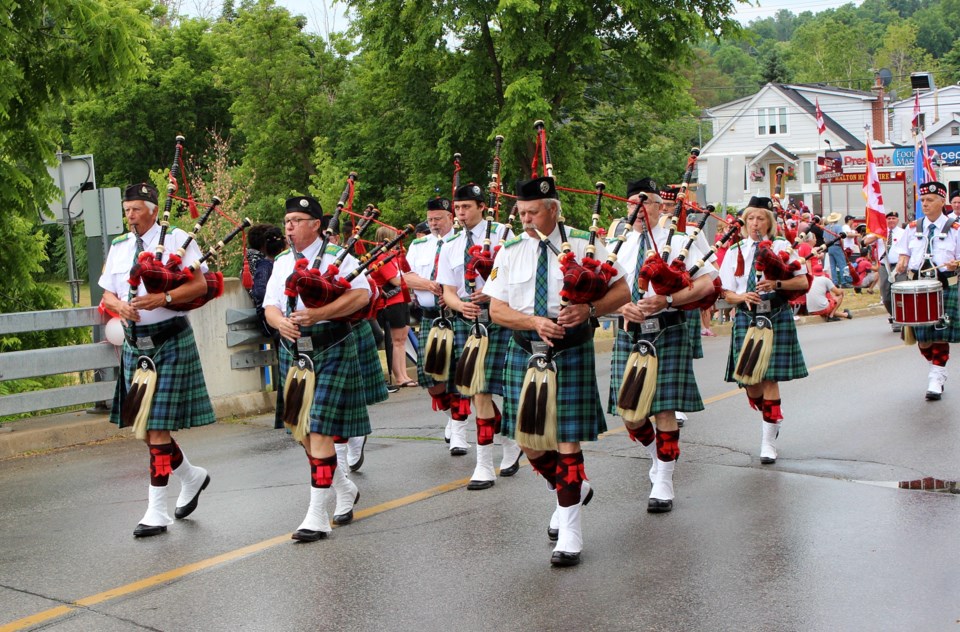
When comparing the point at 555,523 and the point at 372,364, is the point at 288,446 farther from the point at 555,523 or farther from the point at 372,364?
the point at 555,523

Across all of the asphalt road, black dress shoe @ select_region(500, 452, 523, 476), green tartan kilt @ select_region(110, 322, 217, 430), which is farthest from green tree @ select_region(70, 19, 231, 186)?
green tartan kilt @ select_region(110, 322, 217, 430)

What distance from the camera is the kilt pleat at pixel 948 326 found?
10469 mm

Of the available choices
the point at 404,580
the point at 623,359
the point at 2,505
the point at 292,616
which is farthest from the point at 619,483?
the point at 2,505

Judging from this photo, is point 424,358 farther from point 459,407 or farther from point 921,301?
point 921,301

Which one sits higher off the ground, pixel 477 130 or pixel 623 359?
pixel 477 130

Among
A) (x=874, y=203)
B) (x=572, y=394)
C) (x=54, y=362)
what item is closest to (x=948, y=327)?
(x=572, y=394)

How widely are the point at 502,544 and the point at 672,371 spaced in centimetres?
158

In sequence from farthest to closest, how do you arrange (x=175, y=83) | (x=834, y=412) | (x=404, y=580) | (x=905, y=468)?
(x=175, y=83)
(x=834, y=412)
(x=905, y=468)
(x=404, y=580)

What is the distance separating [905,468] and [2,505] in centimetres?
604

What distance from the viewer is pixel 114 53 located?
10711mm

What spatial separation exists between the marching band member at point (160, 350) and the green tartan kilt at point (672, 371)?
2.63m

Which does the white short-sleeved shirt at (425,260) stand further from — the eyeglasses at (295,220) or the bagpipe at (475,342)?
the eyeglasses at (295,220)

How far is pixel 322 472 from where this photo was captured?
6.25 meters

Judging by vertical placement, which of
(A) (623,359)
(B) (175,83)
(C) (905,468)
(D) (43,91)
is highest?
(B) (175,83)
